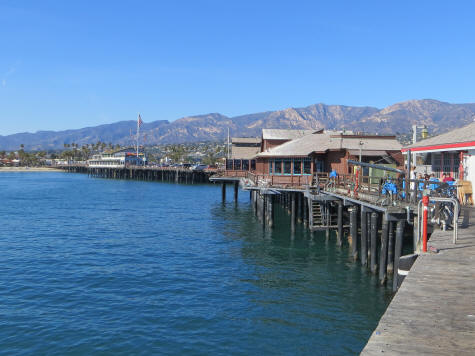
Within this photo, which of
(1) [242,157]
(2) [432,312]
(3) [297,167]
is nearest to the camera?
(2) [432,312]

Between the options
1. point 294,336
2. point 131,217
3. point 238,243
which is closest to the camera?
point 294,336

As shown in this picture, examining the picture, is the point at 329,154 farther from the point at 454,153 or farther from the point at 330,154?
the point at 454,153

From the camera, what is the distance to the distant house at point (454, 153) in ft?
72.7

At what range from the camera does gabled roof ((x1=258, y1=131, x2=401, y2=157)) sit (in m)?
35.8

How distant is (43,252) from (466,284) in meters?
23.4

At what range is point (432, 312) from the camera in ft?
26.5

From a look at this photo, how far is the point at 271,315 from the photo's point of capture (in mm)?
15438

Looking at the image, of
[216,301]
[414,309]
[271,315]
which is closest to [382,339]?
[414,309]

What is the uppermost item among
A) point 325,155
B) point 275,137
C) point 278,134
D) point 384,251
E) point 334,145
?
point 278,134

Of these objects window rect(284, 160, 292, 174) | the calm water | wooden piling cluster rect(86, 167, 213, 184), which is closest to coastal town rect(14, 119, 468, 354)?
window rect(284, 160, 292, 174)

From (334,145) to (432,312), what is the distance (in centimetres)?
2901

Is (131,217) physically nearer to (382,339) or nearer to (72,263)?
(72,263)

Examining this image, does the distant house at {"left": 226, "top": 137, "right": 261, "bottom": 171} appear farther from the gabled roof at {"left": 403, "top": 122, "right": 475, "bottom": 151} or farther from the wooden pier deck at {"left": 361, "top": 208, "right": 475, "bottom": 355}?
the wooden pier deck at {"left": 361, "top": 208, "right": 475, "bottom": 355}

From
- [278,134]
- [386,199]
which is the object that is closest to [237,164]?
[278,134]
